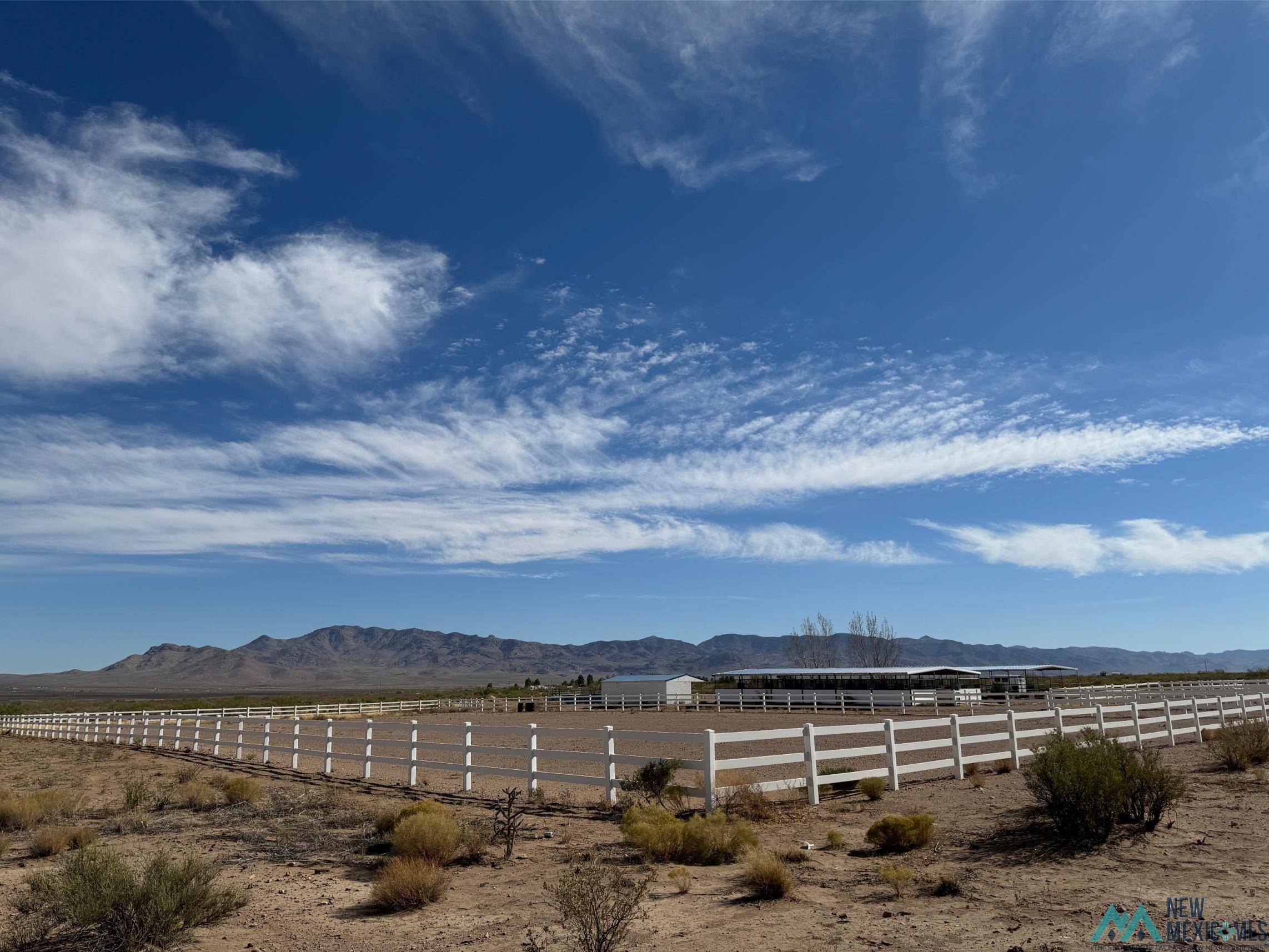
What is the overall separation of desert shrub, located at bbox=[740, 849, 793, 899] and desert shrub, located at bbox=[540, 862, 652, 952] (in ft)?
3.80

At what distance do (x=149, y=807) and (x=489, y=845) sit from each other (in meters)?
7.58

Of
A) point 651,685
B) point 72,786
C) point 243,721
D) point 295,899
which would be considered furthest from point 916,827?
point 651,685

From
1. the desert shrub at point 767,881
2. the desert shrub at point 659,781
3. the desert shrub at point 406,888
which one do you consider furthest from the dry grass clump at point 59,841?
the desert shrub at point 767,881

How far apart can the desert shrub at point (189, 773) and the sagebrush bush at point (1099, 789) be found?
16.5 metres

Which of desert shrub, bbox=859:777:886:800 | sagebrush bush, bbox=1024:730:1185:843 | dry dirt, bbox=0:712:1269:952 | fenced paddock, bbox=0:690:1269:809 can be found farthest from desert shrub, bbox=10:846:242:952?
desert shrub, bbox=859:777:886:800

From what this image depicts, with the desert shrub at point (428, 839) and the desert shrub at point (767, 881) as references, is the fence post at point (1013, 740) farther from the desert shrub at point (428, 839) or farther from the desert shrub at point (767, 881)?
the desert shrub at point (428, 839)

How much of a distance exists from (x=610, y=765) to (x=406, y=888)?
5.37 metres

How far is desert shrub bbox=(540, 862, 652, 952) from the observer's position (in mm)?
6344

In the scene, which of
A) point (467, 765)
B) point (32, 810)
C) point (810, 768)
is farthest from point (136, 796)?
point (810, 768)

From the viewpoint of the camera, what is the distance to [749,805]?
11609 mm

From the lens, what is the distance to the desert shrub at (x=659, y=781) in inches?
479

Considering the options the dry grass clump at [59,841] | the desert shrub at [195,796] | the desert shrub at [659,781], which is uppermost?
the desert shrub at [659,781]

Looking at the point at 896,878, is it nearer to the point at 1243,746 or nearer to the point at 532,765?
the point at 532,765

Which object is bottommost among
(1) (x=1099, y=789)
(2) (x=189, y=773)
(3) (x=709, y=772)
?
(2) (x=189, y=773)
